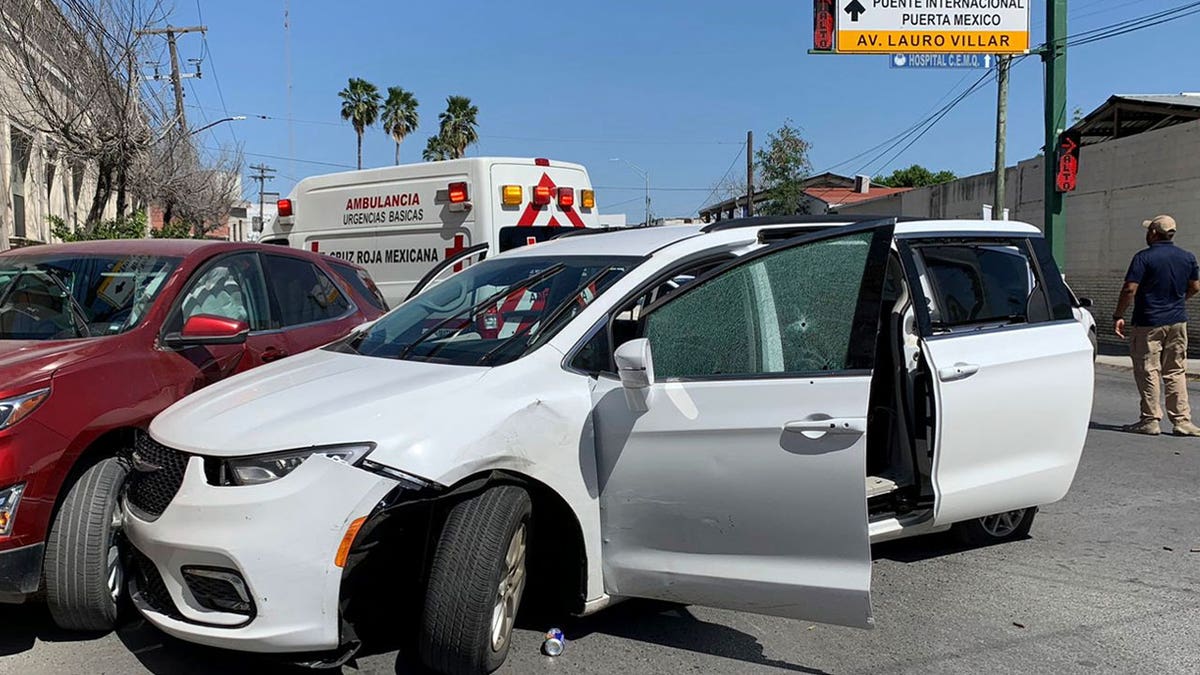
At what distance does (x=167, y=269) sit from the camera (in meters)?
4.75

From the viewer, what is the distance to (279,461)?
3062 millimetres

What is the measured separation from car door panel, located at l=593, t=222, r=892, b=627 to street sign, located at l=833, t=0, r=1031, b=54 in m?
13.9

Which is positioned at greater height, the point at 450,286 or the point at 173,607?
→ the point at 450,286

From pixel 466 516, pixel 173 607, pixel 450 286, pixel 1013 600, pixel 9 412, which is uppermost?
pixel 450 286

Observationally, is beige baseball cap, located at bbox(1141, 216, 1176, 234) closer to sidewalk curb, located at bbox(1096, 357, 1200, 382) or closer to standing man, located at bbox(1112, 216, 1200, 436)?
standing man, located at bbox(1112, 216, 1200, 436)

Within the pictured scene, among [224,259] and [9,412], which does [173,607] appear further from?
[224,259]

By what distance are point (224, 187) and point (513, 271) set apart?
39083 millimetres

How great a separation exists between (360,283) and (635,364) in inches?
157

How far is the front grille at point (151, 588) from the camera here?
325 cm

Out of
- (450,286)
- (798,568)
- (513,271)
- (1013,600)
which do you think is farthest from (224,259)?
(1013,600)

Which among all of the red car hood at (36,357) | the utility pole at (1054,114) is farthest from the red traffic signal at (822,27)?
the red car hood at (36,357)

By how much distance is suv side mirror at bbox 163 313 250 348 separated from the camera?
14.2 feet

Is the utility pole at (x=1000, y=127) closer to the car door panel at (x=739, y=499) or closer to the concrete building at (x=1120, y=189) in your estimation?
the concrete building at (x=1120, y=189)

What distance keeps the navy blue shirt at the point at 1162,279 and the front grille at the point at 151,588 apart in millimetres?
8111
